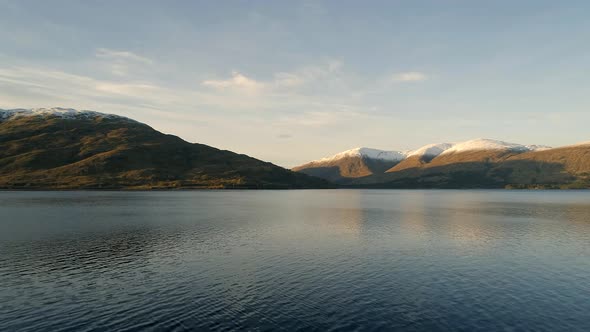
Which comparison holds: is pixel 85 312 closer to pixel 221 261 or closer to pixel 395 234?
pixel 221 261

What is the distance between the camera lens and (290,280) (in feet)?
157

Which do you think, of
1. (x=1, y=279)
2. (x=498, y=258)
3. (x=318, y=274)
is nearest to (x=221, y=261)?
(x=318, y=274)

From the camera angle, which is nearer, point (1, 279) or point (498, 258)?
point (1, 279)

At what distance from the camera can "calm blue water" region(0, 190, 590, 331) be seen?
34.6 m

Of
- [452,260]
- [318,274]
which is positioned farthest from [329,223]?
[318,274]

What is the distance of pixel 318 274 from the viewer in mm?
51031

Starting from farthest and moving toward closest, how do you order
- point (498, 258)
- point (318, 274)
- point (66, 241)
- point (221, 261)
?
point (66, 241) < point (498, 258) < point (221, 261) < point (318, 274)

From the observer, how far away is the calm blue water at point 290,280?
34594 millimetres

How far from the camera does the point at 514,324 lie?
34031mm

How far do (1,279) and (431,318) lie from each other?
50.4 meters

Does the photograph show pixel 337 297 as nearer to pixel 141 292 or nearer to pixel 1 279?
pixel 141 292

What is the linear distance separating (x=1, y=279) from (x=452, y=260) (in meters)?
63.4

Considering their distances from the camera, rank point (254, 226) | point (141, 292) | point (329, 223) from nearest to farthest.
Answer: point (141, 292) < point (254, 226) < point (329, 223)

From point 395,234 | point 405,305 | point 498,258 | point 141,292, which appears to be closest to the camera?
point 405,305
